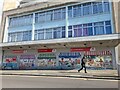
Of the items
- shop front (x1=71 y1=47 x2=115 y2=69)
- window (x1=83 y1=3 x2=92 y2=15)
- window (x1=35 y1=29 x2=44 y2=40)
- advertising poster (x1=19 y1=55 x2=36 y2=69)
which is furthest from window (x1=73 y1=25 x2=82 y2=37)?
advertising poster (x1=19 y1=55 x2=36 y2=69)

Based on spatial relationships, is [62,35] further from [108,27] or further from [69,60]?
[108,27]

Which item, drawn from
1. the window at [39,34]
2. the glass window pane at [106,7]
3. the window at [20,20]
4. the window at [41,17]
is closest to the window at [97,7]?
the glass window pane at [106,7]

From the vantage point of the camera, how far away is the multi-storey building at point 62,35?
24.8 meters

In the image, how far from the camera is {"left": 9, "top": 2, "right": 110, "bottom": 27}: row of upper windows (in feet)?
87.5

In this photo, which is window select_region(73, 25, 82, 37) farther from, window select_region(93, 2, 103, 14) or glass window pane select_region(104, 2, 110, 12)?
glass window pane select_region(104, 2, 110, 12)

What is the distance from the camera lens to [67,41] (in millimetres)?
23891

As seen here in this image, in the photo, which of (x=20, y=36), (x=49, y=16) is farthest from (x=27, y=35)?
(x=49, y=16)

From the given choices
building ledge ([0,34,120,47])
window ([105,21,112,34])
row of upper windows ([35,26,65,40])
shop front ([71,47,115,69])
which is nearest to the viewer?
building ledge ([0,34,120,47])

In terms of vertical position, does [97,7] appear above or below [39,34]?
above

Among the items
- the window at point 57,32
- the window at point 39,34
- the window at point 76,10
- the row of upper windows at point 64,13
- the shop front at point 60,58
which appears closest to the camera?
the shop front at point 60,58

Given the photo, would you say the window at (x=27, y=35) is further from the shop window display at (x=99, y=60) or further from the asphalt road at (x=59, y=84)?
the asphalt road at (x=59, y=84)

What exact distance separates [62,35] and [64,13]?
11.1 ft

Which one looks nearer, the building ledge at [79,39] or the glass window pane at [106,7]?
the building ledge at [79,39]

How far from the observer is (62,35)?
28.8m
